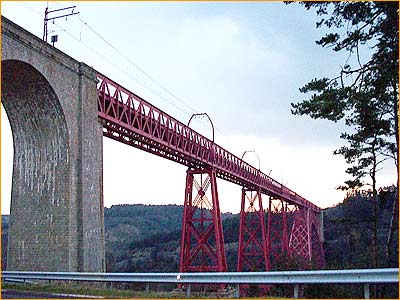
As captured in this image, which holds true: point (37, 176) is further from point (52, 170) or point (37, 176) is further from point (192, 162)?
point (192, 162)

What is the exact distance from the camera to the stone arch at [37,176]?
1534cm

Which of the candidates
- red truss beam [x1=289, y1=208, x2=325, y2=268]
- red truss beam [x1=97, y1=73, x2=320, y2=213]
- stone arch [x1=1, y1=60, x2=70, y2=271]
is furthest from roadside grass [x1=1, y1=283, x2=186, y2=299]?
red truss beam [x1=289, y1=208, x2=325, y2=268]

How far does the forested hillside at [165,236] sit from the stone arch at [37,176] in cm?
1953

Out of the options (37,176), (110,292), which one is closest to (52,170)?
(37,176)

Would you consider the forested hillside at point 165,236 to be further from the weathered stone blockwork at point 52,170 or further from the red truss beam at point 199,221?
the weathered stone blockwork at point 52,170

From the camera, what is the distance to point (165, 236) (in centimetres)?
7988

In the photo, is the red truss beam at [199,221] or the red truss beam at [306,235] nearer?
the red truss beam at [199,221]

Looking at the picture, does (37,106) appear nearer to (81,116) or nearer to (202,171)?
(81,116)

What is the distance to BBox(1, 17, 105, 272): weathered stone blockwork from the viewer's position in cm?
1526

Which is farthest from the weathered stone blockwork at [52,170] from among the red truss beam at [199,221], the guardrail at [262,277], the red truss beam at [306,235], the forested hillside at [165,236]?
the red truss beam at [306,235]

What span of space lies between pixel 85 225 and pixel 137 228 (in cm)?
9242

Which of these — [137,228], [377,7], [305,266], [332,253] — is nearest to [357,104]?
[377,7]

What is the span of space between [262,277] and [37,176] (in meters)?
9.31

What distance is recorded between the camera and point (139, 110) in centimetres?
2052
